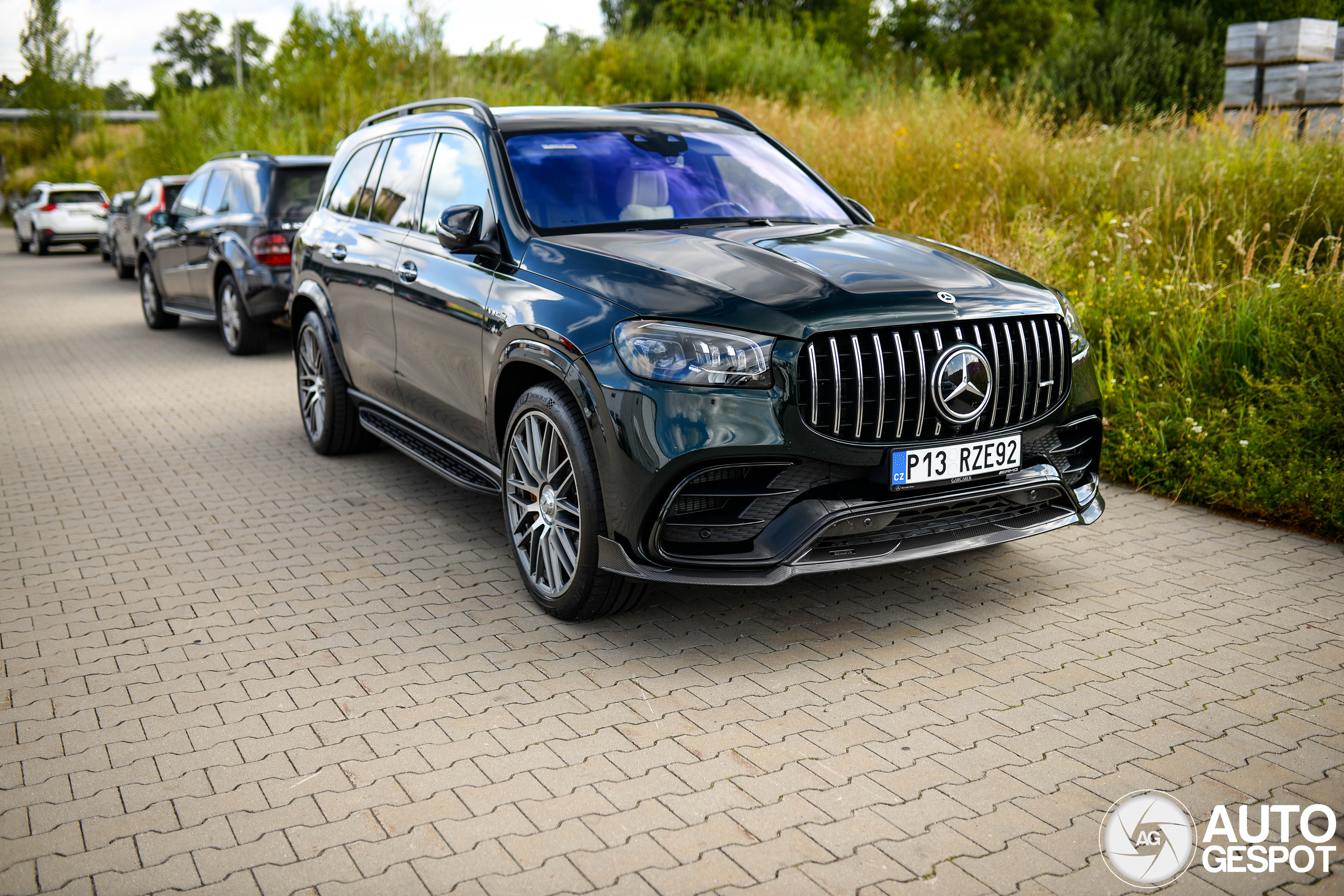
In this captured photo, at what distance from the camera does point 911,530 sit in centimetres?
403

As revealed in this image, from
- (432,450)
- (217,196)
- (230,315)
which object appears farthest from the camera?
(217,196)

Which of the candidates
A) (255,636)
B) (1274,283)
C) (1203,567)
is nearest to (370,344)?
(255,636)

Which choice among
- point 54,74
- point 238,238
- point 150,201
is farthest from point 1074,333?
point 54,74

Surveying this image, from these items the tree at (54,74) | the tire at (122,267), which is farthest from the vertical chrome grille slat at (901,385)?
the tree at (54,74)

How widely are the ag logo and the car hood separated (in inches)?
67.7

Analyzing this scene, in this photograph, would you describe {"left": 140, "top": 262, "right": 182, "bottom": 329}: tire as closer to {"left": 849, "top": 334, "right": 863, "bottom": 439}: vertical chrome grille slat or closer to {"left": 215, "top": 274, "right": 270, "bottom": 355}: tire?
{"left": 215, "top": 274, "right": 270, "bottom": 355}: tire

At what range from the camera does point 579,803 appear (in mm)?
3188

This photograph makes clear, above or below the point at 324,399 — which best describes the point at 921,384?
above

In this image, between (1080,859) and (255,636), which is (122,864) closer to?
(255,636)

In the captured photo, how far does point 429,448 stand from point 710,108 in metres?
2.38

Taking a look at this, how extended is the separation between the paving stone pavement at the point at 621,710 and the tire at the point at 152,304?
8.32 meters

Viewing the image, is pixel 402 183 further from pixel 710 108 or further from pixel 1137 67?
pixel 1137 67

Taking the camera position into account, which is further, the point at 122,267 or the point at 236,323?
the point at 122,267

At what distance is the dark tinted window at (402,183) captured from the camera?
5.78m
